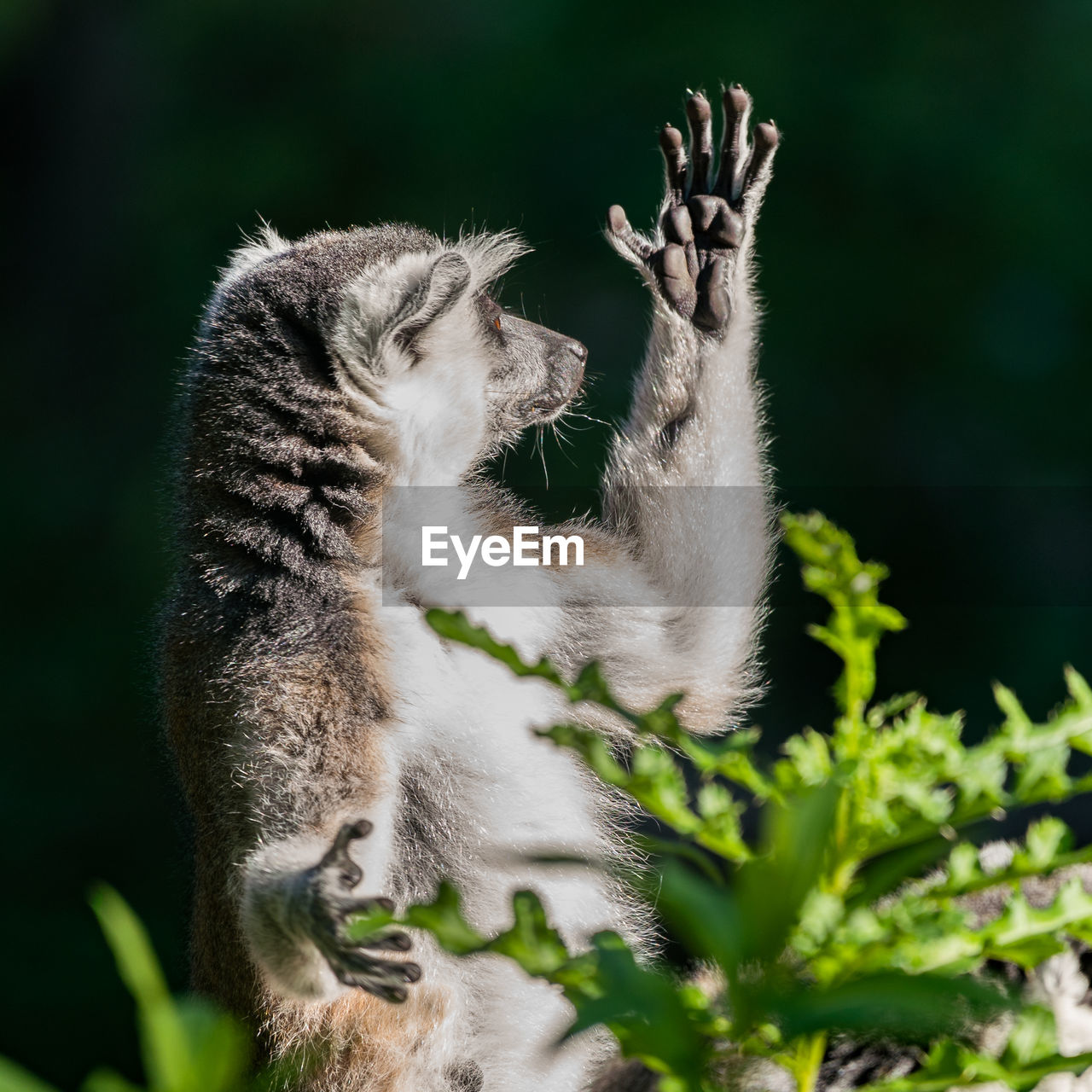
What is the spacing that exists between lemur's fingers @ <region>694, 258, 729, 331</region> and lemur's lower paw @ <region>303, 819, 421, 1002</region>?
109cm

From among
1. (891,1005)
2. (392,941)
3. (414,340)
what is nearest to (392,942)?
(392,941)

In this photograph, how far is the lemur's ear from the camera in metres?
1.59

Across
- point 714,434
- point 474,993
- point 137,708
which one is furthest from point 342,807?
point 137,708

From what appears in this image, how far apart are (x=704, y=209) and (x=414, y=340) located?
0.50 metres

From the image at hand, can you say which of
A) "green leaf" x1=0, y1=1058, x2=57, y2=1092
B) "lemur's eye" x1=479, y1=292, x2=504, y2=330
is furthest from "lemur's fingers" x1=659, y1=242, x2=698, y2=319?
"green leaf" x1=0, y1=1058, x2=57, y2=1092

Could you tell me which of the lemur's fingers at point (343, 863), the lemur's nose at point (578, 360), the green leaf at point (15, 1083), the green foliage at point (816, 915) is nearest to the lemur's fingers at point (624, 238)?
the lemur's nose at point (578, 360)

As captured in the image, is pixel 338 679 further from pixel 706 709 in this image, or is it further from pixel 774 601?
pixel 774 601

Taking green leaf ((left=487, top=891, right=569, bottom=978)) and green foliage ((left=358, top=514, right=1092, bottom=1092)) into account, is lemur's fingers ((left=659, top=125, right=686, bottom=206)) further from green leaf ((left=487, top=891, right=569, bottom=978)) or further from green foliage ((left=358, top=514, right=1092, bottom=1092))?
green leaf ((left=487, top=891, right=569, bottom=978))

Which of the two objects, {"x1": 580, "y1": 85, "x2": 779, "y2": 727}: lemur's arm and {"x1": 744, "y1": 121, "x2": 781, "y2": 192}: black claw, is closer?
{"x1": 744, "y1": 121, "x2": 781, "y2": 192}: black claw

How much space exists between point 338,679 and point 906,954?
0.97 m

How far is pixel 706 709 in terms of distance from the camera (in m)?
1.92

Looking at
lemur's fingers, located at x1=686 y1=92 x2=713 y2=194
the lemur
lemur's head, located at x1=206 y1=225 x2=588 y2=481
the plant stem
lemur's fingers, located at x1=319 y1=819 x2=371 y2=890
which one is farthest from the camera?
lemur's fingers, located at x1=686 y1=92 x2=713 y2=194

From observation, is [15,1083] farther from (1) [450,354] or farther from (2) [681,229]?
(2) [681,229]

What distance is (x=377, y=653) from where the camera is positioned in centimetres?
143
